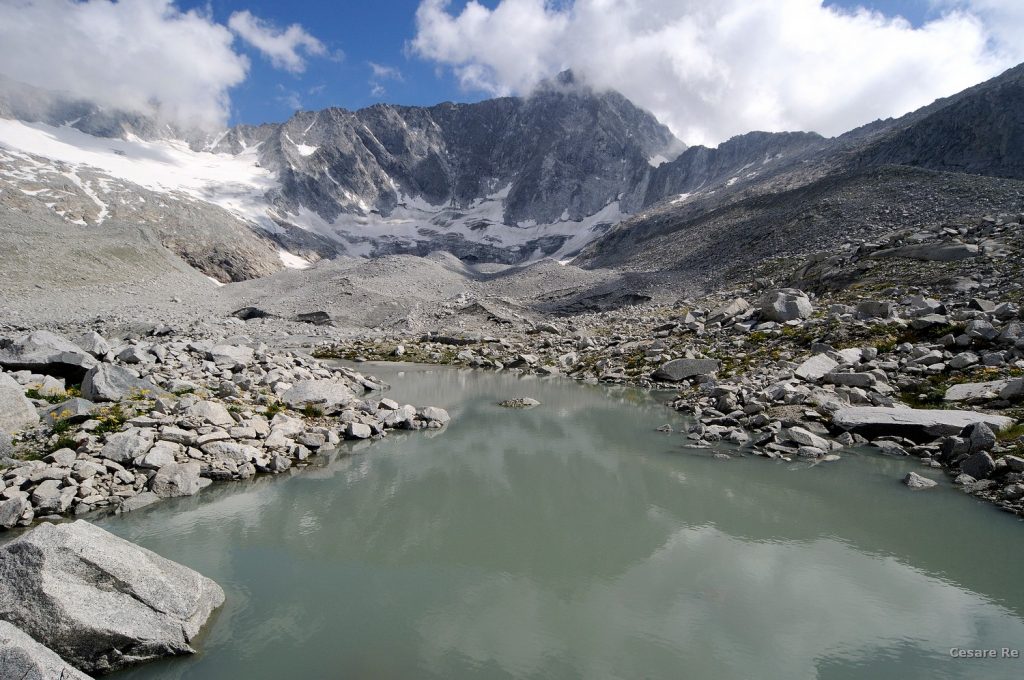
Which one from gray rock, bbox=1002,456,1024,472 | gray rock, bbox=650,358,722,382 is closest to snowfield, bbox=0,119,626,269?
gray rock, bbox=650,358,722,382

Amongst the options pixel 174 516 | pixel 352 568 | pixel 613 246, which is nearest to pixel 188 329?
pixel 174 516

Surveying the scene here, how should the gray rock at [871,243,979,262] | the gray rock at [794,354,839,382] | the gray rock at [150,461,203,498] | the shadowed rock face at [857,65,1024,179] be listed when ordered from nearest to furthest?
the gray rock at [150,461,203,498], the gray rock at [794,354,839,382], the gray rock at [871,243,979,262], the shadowed rock face at [857,65,1024,179]

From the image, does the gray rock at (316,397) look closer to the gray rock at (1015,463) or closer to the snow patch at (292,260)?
the gray rock at (1015,463)

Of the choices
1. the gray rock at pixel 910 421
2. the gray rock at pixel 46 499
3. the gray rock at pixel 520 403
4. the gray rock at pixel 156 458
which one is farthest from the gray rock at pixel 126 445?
the gray rock at pixel 910 421

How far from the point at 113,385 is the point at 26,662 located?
12811mm

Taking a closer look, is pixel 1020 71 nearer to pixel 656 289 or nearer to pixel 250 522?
pixel 656 289

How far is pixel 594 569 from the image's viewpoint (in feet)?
29.4

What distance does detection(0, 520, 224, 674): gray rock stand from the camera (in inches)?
239

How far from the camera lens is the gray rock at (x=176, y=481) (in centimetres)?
1155

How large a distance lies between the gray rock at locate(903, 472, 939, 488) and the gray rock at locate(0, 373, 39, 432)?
2087 cm

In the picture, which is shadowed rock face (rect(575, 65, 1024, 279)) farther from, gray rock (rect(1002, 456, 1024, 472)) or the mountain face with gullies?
gray rock (rect(1002, 456, 1024, 472))

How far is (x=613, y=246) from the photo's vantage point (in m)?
110

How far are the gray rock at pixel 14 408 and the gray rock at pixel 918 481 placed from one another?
2087 cm

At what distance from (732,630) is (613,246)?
107 metres
